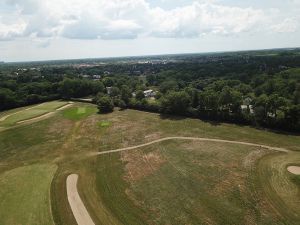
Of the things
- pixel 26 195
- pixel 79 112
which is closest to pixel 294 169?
pixel 26 195

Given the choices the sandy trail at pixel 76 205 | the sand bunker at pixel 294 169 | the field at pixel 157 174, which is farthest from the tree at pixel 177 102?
the sandy trail at pixel 76 205

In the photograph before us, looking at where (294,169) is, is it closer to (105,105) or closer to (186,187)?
(186,187)

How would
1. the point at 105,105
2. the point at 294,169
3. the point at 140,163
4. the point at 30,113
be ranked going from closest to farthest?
1. the point at 294,169
2. the point at 140,163
3. the point at 105,105
4. the point at 30,113

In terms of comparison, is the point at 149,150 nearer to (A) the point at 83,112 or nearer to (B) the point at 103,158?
(B) the point at 103,158

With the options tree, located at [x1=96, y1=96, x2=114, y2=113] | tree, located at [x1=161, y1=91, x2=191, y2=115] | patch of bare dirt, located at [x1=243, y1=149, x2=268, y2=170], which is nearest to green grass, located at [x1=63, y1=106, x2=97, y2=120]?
tree, located at [x1=96, y1=96, x2=114, y2=113]

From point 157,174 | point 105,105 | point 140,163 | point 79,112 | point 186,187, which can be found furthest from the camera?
point 79,112

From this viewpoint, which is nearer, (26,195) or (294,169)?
(26,195)

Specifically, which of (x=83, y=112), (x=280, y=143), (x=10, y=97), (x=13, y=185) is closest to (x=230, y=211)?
(x=280, y=143)
